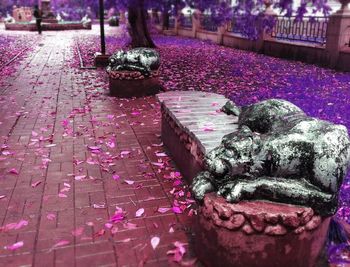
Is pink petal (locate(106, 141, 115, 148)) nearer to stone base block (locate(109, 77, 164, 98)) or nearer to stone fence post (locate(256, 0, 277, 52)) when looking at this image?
stone base block (locate(109, 77, 164, 98))

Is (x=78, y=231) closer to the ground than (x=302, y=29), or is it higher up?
closer to the ground

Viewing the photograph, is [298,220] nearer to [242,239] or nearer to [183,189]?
[242,239]

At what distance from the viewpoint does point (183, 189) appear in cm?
441

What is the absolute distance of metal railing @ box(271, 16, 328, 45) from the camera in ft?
46.7

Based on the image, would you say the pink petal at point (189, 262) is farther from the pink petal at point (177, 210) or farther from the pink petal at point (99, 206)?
the pink petal at point (99, 206)

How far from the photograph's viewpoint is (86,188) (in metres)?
4.41

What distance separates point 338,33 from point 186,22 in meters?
17.6

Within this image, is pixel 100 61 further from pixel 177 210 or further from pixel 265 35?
pixel 177 210

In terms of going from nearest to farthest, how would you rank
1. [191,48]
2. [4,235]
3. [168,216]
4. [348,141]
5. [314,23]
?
[348,141] < [4,235] < [168,216] < [314,23] < [191,48]

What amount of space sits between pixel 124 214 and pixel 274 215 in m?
1.78

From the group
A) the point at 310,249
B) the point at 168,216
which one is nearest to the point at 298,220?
the point at 310,249

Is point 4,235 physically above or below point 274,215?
below

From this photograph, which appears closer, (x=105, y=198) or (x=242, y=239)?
(x=242, y=239)

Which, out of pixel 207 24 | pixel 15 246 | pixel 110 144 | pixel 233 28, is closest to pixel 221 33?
pixel 233 28
